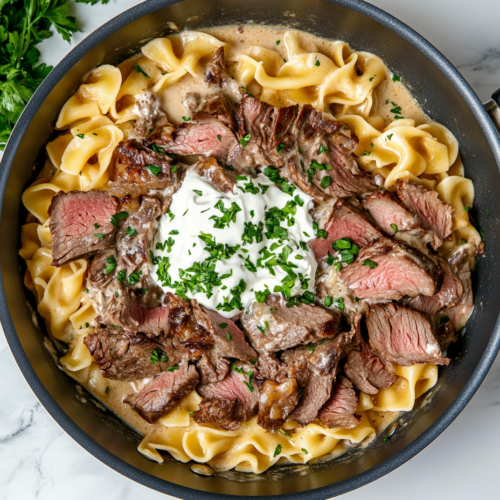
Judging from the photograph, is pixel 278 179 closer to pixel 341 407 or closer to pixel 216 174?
pixel 216 174

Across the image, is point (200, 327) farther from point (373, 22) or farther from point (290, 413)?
point (373, 22)

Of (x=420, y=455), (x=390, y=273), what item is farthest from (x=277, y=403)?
(x=420, y=455)

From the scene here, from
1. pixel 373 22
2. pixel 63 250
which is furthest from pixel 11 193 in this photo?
pixel 373 22

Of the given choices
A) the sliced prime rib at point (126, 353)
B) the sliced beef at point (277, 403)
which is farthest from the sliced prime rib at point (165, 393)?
the sliced beef at point (277, 403)

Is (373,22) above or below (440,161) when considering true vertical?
above

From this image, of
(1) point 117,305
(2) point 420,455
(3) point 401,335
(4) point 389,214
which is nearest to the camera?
(1) point 117,305

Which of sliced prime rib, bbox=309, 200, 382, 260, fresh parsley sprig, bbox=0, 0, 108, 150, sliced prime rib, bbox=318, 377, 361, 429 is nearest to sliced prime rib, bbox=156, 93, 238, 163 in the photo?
sliced prime rib, bbox=309, 200, 382, 260
